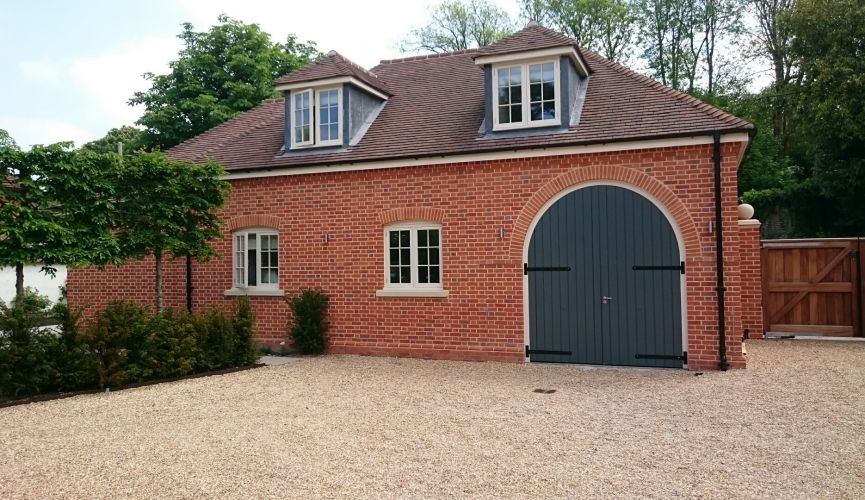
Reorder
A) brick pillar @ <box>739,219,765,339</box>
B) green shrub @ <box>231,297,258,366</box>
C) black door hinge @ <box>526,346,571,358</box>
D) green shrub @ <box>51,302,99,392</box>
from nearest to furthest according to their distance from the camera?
green shrub @ <box>51,302,99,392</box> < black door hinge @ <box>526,346,571,358</box> < green shrub @ <box>231,297,258,366</box> < brick pillar @ <box>739,219,765,339</box>

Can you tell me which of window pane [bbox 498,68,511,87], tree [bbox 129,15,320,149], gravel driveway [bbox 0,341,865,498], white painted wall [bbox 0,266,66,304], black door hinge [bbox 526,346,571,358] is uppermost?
tree [bbox 129,15,320,149]

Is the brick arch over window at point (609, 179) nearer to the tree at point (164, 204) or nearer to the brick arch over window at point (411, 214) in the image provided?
the brick arch over window at point (411, 214)

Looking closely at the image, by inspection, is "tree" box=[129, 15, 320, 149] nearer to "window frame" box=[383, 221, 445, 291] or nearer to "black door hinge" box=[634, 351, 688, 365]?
"window frame" box=[383, 221, 445, 291]

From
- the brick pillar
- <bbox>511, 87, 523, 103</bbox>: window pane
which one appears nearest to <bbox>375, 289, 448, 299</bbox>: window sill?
<bbox>511, 87, 523, 103</bbox>: window pane

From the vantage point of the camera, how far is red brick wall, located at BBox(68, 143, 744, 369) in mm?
9508

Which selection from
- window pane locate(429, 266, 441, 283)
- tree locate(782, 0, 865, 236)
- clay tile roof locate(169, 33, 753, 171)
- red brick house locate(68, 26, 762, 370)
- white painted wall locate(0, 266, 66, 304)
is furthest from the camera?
white painted wall locate(0, 266, 66, 304)

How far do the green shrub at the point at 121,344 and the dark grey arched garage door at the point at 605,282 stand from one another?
5.94m

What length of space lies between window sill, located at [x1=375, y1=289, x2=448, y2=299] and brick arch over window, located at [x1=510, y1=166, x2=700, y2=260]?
1439mm

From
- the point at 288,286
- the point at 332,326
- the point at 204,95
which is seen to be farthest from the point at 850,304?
the point at 204,95

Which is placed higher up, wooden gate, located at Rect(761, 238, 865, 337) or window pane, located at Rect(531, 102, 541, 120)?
window pane, located at Rect(531, 102, 541, 120)

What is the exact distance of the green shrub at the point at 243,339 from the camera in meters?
10.5

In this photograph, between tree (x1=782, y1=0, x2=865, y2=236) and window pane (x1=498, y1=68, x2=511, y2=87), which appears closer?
window pane (x1=498, y1=68, x2=511, y2=87)

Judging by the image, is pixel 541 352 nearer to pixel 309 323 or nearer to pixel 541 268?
pixel 541 268

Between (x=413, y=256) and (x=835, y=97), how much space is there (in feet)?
49.0
